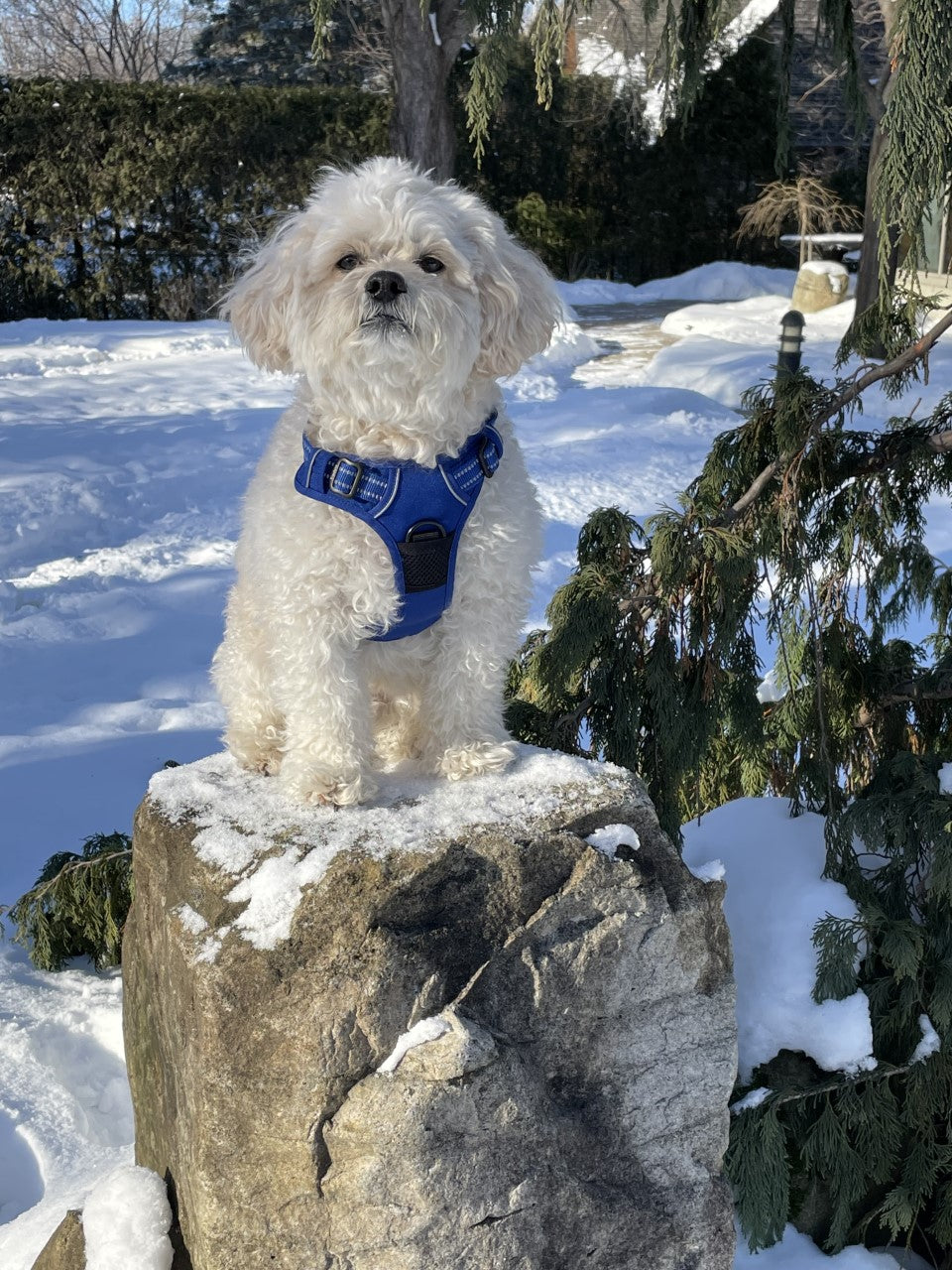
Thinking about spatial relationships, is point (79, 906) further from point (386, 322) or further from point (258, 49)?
point (258, 49)

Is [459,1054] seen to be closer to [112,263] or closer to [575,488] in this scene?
[575,488]

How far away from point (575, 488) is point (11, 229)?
8.15 meters

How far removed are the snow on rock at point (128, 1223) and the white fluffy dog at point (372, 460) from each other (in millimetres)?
925

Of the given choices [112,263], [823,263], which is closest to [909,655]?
[112,263]

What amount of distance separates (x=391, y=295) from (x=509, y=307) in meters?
0.31

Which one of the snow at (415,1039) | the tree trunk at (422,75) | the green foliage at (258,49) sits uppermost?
the green foliage at (258,49)

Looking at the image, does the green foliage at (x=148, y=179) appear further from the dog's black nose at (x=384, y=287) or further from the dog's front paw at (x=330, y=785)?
the dog's front paw at (x=330, y=785)

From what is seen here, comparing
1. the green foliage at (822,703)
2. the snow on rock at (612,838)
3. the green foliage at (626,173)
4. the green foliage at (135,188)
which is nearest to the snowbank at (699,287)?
the green foliage at (626,173)

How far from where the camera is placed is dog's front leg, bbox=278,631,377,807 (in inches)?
102

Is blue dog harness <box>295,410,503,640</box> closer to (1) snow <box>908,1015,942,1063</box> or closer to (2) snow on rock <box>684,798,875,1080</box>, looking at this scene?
(2) snow on rock <box>684,798,875,1080</box>

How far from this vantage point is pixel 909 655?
12.0 feet

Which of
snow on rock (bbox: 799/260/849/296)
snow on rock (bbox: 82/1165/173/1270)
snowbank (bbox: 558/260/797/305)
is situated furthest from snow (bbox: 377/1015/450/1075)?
snowbank (bbox: 558/260/797/305)

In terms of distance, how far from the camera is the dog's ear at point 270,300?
2.46 meters

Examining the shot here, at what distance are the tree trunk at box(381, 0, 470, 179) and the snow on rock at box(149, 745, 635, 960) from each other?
427 inches
